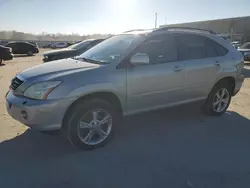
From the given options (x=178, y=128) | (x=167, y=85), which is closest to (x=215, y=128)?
(x=178, y=128)

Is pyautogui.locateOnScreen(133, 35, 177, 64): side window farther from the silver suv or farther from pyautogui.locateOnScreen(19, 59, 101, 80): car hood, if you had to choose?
pyautogui.locateOnScreen(19, 59, 101, 80): car hood

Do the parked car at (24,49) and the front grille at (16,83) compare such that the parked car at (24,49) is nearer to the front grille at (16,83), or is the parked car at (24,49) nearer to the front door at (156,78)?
the front grille at (16,83)

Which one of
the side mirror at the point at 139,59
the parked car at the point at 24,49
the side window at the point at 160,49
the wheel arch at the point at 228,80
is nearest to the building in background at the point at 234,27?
the parked car at the point at 24,49

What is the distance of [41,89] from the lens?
11.4 ft

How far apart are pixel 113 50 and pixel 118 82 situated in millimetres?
837

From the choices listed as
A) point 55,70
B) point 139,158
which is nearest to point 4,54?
point 55,70

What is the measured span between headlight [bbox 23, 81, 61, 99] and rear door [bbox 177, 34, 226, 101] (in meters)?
2.47

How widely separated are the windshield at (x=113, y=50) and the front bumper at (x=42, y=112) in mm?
1070

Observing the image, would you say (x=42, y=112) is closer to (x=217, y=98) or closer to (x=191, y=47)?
(x=191, y=47)

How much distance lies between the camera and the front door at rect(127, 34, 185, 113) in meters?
4.12

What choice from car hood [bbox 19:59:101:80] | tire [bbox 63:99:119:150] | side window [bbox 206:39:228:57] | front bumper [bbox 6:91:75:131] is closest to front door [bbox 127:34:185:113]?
tire [bbox 63:99:119:150]

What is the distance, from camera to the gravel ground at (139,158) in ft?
10.3

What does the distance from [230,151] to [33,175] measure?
2.94 m

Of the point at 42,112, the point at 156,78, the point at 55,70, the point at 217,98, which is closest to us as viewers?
the point at 42,112
